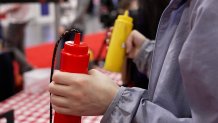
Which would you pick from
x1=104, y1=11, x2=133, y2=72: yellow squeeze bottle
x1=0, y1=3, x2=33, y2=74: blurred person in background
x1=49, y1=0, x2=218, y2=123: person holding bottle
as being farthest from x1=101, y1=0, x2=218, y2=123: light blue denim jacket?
x1=0, y1=3, x2=33, y2=74: blurred person in background

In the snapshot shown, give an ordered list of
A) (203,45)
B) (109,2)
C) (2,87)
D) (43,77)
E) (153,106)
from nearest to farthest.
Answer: (203,45) < (153,106) < (43,77) < (2,87) < (109,2)

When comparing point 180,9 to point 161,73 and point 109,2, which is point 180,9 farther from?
point 109,2

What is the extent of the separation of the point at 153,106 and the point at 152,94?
1.4 inches

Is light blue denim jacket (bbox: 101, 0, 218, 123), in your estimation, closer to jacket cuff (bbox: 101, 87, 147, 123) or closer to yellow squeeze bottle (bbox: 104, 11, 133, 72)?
jacket cuff (bbox: 101, 87, 147, 123)

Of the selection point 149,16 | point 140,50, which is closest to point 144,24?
point 149,16

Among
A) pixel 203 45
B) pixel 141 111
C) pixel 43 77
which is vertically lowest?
pixel 43 77

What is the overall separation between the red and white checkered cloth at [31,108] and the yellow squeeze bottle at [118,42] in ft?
0.68

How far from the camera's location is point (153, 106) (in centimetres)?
58

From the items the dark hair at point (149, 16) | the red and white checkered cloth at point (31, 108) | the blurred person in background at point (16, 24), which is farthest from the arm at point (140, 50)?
the blurred person in background at point (16, 24)

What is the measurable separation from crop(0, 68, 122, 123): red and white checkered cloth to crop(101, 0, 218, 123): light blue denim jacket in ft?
1.88

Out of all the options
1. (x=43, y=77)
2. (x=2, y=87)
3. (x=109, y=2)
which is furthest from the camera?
(x=109, y=2)

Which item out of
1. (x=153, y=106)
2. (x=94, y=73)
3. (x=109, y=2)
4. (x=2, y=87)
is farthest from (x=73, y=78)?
(x=109, y=2)

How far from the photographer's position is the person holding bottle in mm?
474

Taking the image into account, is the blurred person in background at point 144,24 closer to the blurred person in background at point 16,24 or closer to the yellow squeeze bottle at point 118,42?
the yellow squeeze bottle at point 118,42
